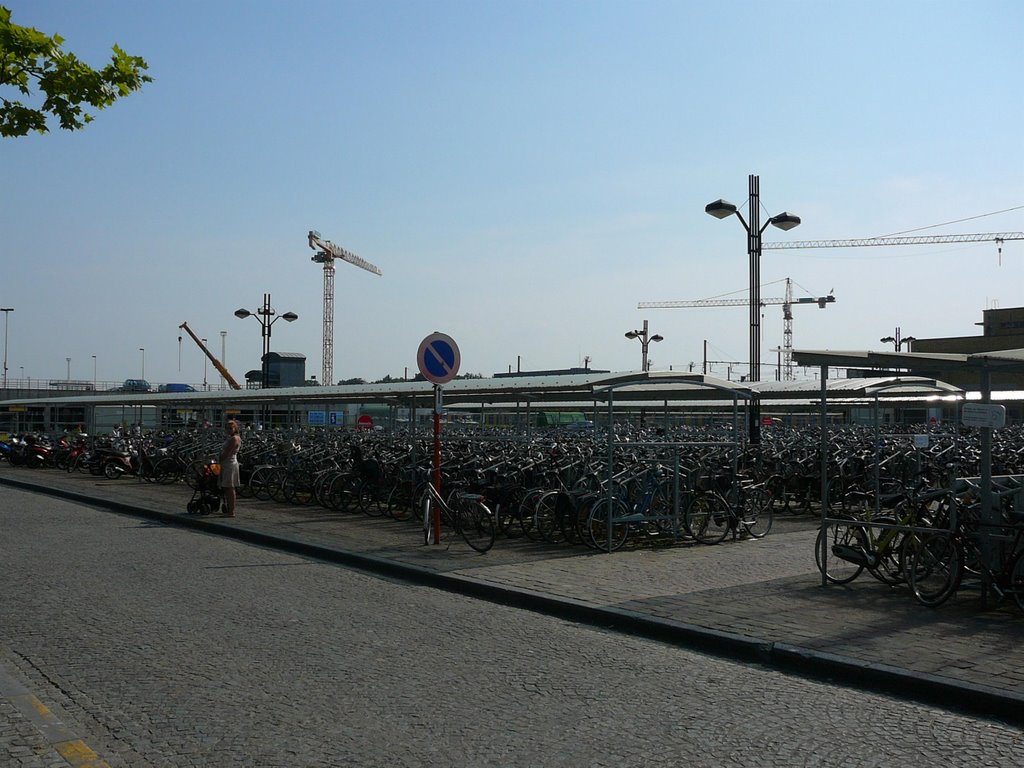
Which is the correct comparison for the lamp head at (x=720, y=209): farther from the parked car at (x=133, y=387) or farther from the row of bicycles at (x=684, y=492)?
the parked car at (x=133, y=387)

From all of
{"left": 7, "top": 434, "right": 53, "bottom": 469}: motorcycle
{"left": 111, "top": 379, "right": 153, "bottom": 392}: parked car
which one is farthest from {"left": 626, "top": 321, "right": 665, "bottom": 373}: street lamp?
{"left": 111, "top": 379, "right": 153, "bottom": 392}: parked car

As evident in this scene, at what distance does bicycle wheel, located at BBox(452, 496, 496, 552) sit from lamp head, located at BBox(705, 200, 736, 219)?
9729mm

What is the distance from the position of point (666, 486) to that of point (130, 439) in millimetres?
19197

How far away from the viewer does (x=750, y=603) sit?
A: 810 centimetres

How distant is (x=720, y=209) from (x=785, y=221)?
126 cm

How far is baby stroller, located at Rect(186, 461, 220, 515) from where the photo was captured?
15.9 meters

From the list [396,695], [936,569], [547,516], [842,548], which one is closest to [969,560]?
[936,569]

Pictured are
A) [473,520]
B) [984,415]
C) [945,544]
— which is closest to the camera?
[984,415]

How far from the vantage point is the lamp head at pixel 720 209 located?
19.5 meters

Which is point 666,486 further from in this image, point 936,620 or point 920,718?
point 920,718

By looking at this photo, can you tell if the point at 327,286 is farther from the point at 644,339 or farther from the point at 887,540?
the point at 887,540

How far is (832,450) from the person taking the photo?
1722 cm

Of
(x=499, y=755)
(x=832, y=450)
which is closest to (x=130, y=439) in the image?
(x=832, y=450)

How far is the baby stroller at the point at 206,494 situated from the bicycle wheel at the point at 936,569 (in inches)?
432
